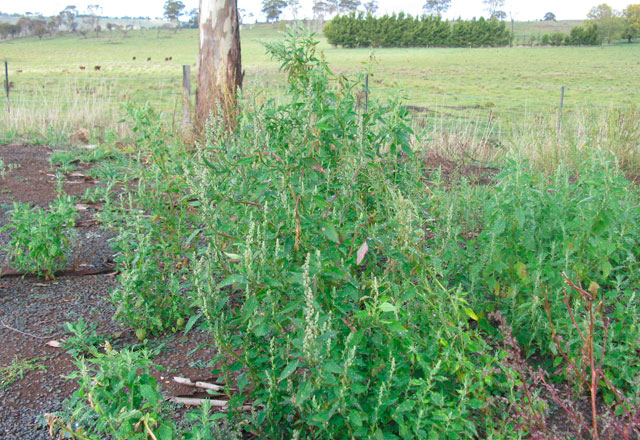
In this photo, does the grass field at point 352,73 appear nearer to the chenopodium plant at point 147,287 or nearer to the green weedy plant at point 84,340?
the chenopodium plant at point 147,287

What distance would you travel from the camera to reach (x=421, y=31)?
59469 millimetres

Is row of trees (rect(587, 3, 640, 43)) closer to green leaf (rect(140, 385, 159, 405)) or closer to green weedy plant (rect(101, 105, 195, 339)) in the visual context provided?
green weedy plant (rect(101, 105, 195, 339))

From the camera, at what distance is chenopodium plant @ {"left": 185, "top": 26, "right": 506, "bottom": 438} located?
1.58 meters

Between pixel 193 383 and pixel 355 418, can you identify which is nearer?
pixel 355 418

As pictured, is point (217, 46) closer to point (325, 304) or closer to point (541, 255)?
point (541, 255)

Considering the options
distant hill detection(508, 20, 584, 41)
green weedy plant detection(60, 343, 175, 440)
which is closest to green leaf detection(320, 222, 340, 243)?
green weedy plant detection(60, 343, 175, 440)

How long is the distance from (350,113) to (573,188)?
1471 mm

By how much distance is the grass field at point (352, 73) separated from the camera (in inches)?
395

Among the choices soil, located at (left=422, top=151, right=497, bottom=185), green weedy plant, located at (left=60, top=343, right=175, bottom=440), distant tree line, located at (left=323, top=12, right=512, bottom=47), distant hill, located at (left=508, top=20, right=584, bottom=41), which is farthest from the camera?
distant hill, located at (left=508, top=20, right=584, bottom=41)

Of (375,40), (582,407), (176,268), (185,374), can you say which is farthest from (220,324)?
→ (375,40)

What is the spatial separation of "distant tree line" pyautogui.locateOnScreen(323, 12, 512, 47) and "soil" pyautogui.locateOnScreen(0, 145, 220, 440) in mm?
58595

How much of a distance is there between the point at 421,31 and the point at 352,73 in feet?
170

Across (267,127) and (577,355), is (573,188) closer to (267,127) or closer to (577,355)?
(577,355)

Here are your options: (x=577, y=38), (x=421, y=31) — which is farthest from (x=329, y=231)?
(x=577, y=38)
